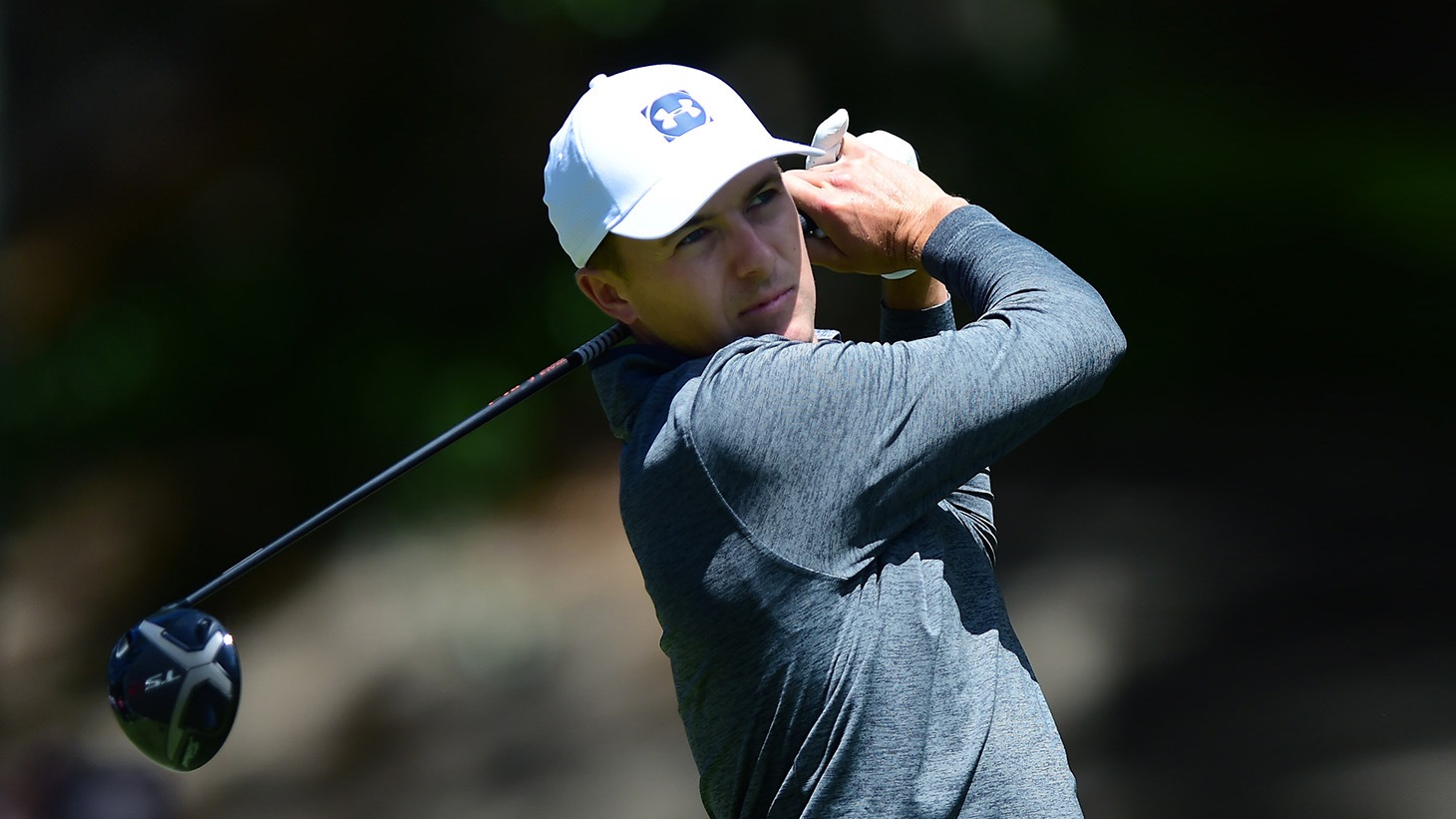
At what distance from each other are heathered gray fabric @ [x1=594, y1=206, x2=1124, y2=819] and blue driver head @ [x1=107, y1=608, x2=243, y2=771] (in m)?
0.49

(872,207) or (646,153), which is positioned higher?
(646,153)

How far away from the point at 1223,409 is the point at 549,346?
1867 millimetres

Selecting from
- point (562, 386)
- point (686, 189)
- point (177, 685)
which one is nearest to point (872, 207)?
point (686, 189)

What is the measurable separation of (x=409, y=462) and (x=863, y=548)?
568mm

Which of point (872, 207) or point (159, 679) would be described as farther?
point (872, 207)

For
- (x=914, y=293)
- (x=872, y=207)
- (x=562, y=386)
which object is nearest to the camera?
(x=872, y=207)

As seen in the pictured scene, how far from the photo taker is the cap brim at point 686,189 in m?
1.41

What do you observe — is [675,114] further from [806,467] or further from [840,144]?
[806,467]

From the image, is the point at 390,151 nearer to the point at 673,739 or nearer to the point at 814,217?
the point at 673,739

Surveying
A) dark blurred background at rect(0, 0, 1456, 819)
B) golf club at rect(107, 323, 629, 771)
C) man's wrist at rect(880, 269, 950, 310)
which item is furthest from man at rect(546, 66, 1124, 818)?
dark blurred background at rect(0, 0, 1456, 819)

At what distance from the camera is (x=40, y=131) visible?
12.8 ft

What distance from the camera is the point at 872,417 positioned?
1320 millimetres

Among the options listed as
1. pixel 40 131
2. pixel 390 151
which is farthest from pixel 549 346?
pixel 40 131

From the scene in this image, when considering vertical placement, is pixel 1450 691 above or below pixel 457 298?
below
